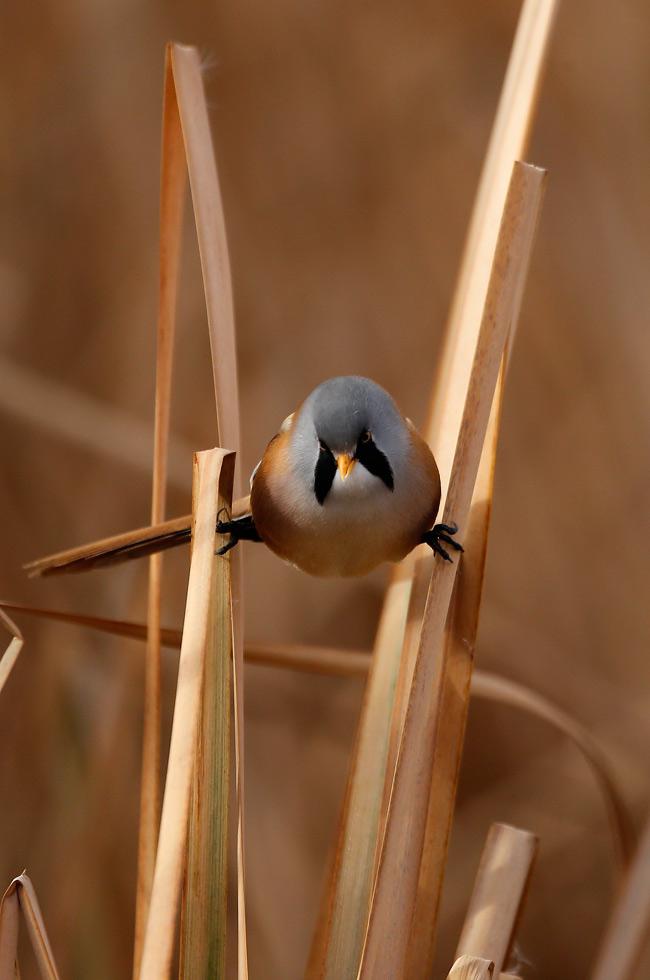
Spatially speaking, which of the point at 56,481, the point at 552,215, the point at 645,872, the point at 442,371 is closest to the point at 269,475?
the point at 442,371

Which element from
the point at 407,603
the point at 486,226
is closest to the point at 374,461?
the point at 407,603

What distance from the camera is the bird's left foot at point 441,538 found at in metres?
0.85

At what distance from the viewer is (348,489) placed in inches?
38.5

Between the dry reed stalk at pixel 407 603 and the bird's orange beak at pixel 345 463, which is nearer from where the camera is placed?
the dry reed stalk at pixel 407 603

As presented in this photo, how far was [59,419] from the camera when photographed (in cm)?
148

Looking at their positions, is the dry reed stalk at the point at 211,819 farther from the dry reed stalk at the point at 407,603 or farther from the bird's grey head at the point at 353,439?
the bird's grey head at the point at 353,439

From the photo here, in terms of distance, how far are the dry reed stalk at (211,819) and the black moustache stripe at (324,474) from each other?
242mm

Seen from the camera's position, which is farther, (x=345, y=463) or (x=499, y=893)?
(x=345, y=463)

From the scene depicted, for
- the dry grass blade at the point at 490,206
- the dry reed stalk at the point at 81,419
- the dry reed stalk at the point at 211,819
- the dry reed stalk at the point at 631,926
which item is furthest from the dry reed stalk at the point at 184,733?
the dry reed stalk at the point at 81,419

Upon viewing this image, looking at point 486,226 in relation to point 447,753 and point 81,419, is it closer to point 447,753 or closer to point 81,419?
point 447,753

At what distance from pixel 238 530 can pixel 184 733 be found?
326mm

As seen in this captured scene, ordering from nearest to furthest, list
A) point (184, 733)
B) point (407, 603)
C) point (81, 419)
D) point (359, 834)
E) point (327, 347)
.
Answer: point (184, 733)
point (359, 834)
point (407, 603)
point (81, 419)
point (327, 347)

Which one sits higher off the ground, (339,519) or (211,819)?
(339,519)

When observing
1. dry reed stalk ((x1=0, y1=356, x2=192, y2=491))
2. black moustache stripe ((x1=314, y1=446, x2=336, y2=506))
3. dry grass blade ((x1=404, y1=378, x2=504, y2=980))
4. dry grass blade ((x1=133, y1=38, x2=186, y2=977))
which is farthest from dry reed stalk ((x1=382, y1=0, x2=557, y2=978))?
dry reed stalk ((x1=0, y1=356, x2=192, y2=491))
